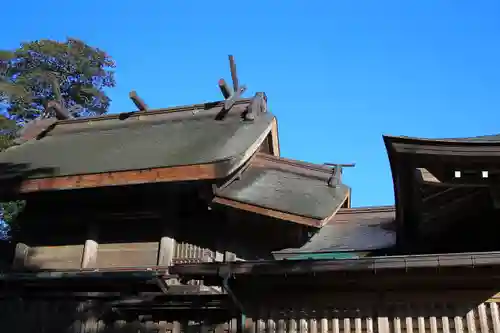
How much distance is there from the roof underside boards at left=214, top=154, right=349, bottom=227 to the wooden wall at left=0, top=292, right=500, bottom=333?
1.93m

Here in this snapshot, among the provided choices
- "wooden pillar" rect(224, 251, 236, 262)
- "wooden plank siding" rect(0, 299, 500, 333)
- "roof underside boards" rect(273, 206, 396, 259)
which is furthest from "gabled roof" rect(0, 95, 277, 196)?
"wooden plank siding" rect(0, 299, 500, 333)

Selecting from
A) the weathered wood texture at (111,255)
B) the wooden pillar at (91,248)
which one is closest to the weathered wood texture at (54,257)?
the weathered wood texture at (111,255)

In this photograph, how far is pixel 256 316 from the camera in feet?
18.8

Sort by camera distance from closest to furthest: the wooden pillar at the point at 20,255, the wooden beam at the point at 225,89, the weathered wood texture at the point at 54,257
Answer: the weathered wood texture at the point at 54,257 < the wooden pillar at the point at 20,255 < the wooden beam at the point at 225,89

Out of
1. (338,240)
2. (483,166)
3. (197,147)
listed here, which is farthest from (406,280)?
(197,147)

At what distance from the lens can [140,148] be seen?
32.2 feet

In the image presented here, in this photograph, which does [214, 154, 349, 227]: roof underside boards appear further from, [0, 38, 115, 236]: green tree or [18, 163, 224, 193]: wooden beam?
[0, 38, 115, 236]: green tree

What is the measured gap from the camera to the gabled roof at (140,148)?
7945 millimetres

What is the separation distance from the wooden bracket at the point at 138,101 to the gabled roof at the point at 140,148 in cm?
29

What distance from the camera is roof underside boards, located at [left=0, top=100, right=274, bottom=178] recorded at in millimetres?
8547

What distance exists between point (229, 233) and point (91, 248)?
7.12ft

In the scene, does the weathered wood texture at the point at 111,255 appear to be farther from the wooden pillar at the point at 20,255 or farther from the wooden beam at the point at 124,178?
the wooden beam at the point at 124,178

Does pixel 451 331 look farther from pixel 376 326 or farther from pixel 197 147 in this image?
pixel 197 147

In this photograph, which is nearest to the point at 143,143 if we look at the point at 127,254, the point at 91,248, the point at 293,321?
the point at 91,248
